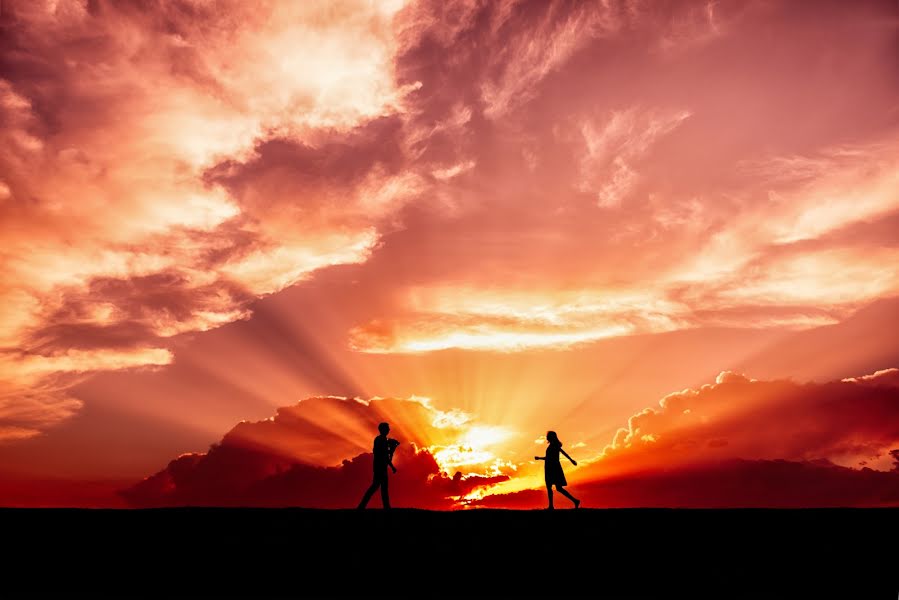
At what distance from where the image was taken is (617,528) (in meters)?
17.7

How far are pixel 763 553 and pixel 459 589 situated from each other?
7040 millimetres

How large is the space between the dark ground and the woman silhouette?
7.85ft

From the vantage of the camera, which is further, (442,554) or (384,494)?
(384,494)

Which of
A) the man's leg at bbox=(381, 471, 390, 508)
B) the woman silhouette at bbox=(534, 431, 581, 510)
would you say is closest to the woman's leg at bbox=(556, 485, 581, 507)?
the woman silhouette at bbox=(534, 431, 581, 510)

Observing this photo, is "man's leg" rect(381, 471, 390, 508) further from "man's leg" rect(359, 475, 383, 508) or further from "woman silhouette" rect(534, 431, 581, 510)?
"woman silhouette" rect(534, 431, 581, 510)

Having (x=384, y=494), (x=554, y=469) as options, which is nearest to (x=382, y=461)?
(x=384, y=494)

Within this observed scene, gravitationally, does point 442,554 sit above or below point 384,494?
below

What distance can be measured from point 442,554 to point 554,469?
826 cm

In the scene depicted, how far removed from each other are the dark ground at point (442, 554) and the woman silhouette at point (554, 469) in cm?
239

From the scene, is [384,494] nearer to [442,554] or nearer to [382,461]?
[382,461]

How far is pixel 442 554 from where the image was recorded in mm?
14664

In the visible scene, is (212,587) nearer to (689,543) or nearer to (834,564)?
(689,543)

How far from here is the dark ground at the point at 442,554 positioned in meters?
12.4

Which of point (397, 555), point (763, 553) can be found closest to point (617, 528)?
point (763, 553)
